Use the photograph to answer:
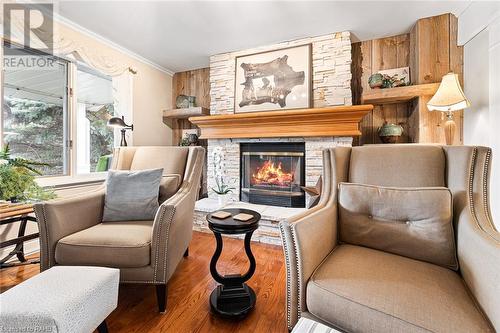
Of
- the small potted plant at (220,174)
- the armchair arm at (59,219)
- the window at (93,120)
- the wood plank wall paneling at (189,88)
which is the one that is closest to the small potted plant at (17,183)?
the armchair arm at (59,219)

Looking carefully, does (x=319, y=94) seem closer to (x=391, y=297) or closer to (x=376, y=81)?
(x=376, y=81)

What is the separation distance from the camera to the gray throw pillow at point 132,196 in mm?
1635

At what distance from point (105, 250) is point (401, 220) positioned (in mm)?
1549

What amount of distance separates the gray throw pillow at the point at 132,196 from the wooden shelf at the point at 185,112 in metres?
2.02

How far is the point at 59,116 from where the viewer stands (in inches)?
100

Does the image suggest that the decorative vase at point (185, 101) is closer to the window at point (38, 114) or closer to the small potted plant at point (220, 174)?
the small potted plant at point (220, 174)

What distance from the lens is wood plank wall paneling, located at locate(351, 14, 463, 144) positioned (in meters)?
2.42

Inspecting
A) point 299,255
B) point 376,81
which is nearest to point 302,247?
point 299,255

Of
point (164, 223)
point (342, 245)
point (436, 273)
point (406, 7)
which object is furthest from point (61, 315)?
point (406, 7)

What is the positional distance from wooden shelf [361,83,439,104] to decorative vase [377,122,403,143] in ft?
0.97

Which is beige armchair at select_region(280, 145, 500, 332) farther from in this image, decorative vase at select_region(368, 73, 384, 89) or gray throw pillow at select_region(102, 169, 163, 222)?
decorative vase at select_region(368, 73, 384, 89)

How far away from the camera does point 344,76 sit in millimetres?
2742

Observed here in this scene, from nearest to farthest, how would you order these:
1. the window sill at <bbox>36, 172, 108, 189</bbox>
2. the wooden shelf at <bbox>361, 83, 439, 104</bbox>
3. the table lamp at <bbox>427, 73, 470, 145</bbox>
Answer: the table lamp at <bbox>427, 73, 470, 145</bbox>
the window sill at <bbox>36, 172, 108, 189</bbox>
the wooden shelf at <bbox>361, 83, 439, 104</bbox>

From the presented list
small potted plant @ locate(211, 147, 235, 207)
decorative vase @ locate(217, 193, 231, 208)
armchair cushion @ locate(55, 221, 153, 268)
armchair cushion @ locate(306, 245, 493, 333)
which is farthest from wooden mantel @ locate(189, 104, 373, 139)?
armchair cushion @ locate(55, 221, 153, 268)
